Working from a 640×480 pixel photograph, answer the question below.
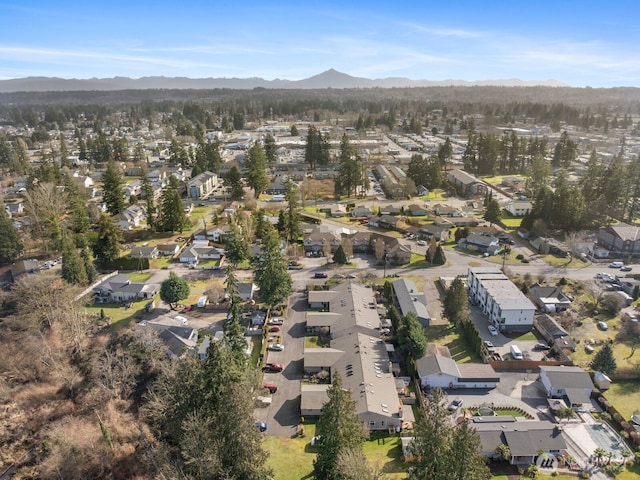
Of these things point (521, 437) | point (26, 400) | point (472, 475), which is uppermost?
point (472, 475)

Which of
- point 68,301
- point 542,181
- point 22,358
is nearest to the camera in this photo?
point 22,358

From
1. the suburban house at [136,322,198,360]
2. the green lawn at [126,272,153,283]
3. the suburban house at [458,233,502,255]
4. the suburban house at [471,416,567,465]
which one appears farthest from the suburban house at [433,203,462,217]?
the suburban house at [471,416,567,465]

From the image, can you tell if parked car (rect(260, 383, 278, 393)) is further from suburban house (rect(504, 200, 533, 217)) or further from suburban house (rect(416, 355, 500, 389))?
suburban house (rect(504, 200, 533, 217))

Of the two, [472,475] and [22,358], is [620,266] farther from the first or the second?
[22,358]

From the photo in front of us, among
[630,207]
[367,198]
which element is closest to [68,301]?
[367,198]

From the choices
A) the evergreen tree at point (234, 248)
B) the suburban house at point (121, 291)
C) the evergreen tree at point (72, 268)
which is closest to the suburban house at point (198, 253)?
the evergreen tree at point (234, 248)

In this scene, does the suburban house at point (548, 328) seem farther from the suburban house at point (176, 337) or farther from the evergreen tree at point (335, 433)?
the suburban house at point (176, 337)
